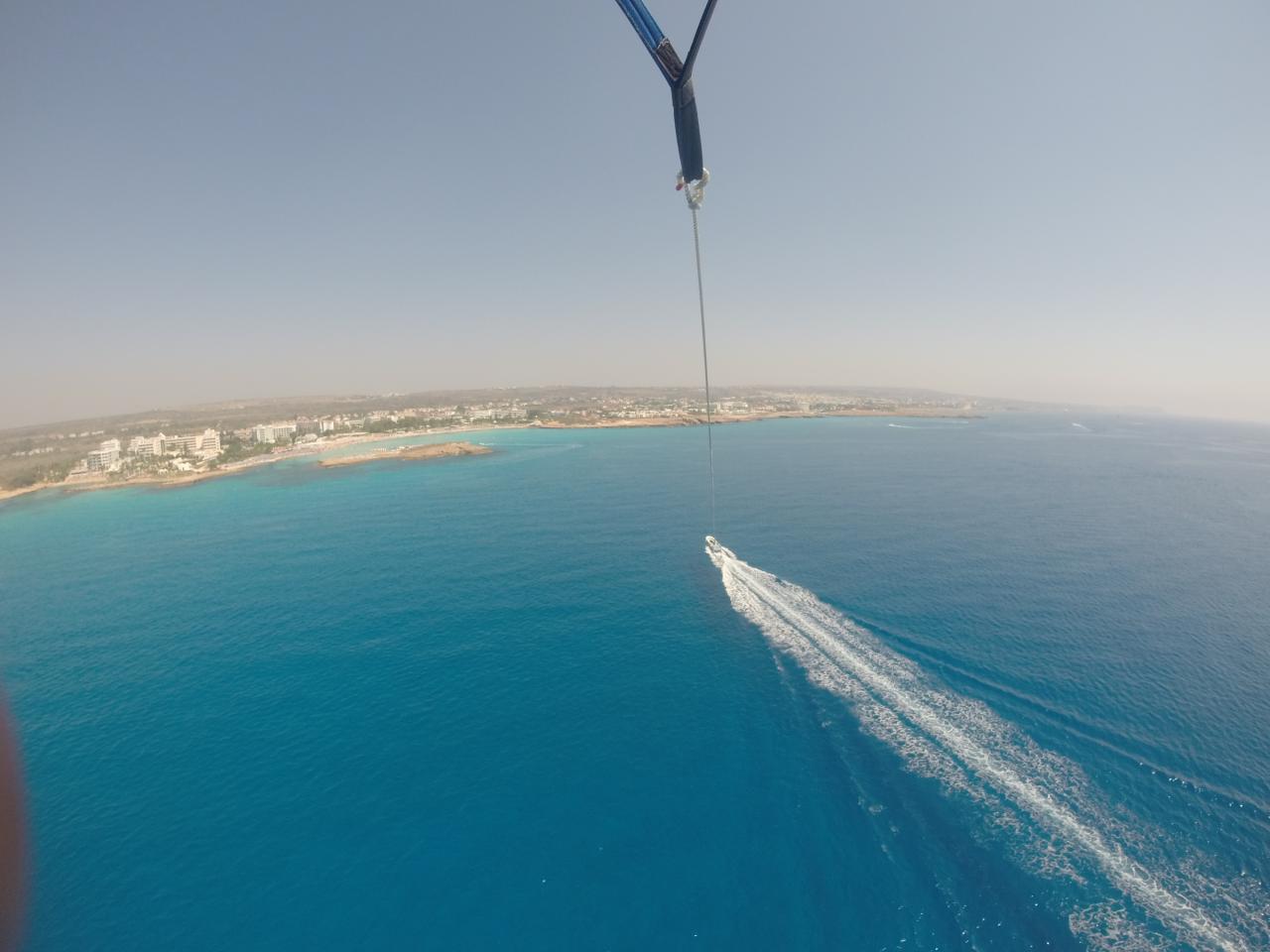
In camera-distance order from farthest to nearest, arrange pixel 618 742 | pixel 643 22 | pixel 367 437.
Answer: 1. pixel 367 437
2. pixel 618 742
3. pixel 643 22

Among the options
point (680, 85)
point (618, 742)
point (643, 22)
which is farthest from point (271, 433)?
point (680, 85)

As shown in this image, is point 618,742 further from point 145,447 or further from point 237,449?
point 145,447

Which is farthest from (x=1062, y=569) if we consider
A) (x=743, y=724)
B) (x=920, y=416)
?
(x=920, y=416)

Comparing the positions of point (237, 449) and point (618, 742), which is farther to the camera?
point (237, 449)

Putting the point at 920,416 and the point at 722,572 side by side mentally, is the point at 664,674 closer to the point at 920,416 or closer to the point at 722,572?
the point at 722,572

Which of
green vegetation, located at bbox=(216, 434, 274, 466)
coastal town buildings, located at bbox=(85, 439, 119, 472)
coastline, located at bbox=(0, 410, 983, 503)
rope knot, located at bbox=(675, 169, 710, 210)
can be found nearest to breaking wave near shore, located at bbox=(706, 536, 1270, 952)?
rope knot, located at bbox=(675, 169, 710, 210)

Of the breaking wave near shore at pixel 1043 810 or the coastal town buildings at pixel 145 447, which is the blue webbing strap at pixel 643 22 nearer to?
the breaking wave near shore at pixel 1043 810

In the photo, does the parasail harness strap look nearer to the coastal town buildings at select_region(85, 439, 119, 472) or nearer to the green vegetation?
the green vegetation
